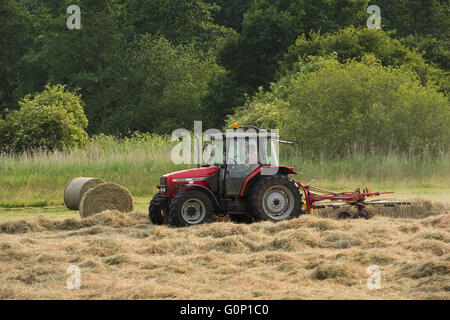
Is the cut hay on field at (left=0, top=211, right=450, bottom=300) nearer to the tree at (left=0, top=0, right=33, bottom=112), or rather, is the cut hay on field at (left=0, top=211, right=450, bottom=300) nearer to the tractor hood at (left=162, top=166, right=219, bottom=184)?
the tractor hood at (left=162, top=166, right=219, bottom=184)

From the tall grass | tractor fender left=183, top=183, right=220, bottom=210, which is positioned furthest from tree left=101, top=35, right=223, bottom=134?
tractor fender left=183, top=183, right=220, bottom=210

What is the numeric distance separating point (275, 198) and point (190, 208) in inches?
66.6

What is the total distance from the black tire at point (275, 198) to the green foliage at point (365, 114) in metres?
13.4

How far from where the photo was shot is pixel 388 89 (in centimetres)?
2902

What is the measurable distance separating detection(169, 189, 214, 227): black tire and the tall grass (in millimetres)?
7328

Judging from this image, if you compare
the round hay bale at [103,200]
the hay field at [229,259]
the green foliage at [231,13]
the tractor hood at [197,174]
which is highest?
the green foliage at [231,13]

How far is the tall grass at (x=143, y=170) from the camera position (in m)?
22.0

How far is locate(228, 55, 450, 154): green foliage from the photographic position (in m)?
28.2

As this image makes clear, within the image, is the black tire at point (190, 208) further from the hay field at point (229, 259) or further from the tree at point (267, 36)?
the tree at point (267, 36)

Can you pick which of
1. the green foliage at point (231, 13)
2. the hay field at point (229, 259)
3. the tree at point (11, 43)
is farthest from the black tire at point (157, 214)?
the green foliage at point (231, 13)

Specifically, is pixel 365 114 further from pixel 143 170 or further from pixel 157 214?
pixel 157 214

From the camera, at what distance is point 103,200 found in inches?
645

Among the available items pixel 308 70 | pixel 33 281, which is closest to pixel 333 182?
pixel 308 70

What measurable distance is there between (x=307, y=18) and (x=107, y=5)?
1448cm
